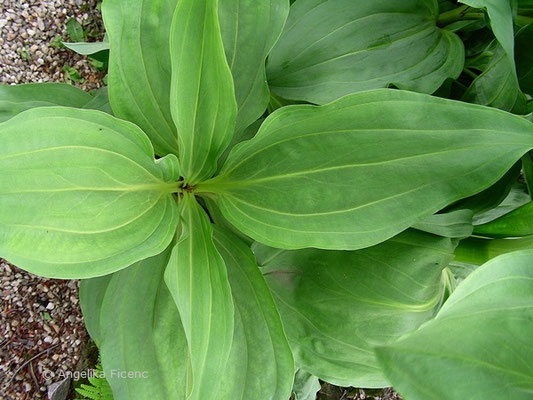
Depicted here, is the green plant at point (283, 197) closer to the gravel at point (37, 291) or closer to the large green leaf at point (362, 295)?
the large green leaf at point (362, 295)

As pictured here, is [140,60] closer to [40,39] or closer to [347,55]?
[347,55]

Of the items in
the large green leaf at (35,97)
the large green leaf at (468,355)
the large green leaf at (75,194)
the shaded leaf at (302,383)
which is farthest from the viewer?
the shaded leaf at (302,383)

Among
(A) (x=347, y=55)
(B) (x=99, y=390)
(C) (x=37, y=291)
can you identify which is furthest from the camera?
(C) (x=37, y=291)

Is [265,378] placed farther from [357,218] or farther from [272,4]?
[272,4]

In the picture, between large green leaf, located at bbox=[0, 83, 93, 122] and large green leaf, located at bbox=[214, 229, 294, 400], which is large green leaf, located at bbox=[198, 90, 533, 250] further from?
Answer: large green leaf, located at bbox=[0, 83, 93, 122]

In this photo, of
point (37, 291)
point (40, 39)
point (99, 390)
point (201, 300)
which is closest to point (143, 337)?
point (201, 300)

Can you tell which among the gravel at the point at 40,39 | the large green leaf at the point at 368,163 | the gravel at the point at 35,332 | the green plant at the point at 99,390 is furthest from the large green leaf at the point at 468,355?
the gravel at the point at 40,39

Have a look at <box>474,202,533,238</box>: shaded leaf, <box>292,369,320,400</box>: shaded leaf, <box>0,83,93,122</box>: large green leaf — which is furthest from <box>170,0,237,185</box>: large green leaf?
<box>292,369,320,400</box>: shaded leaf
